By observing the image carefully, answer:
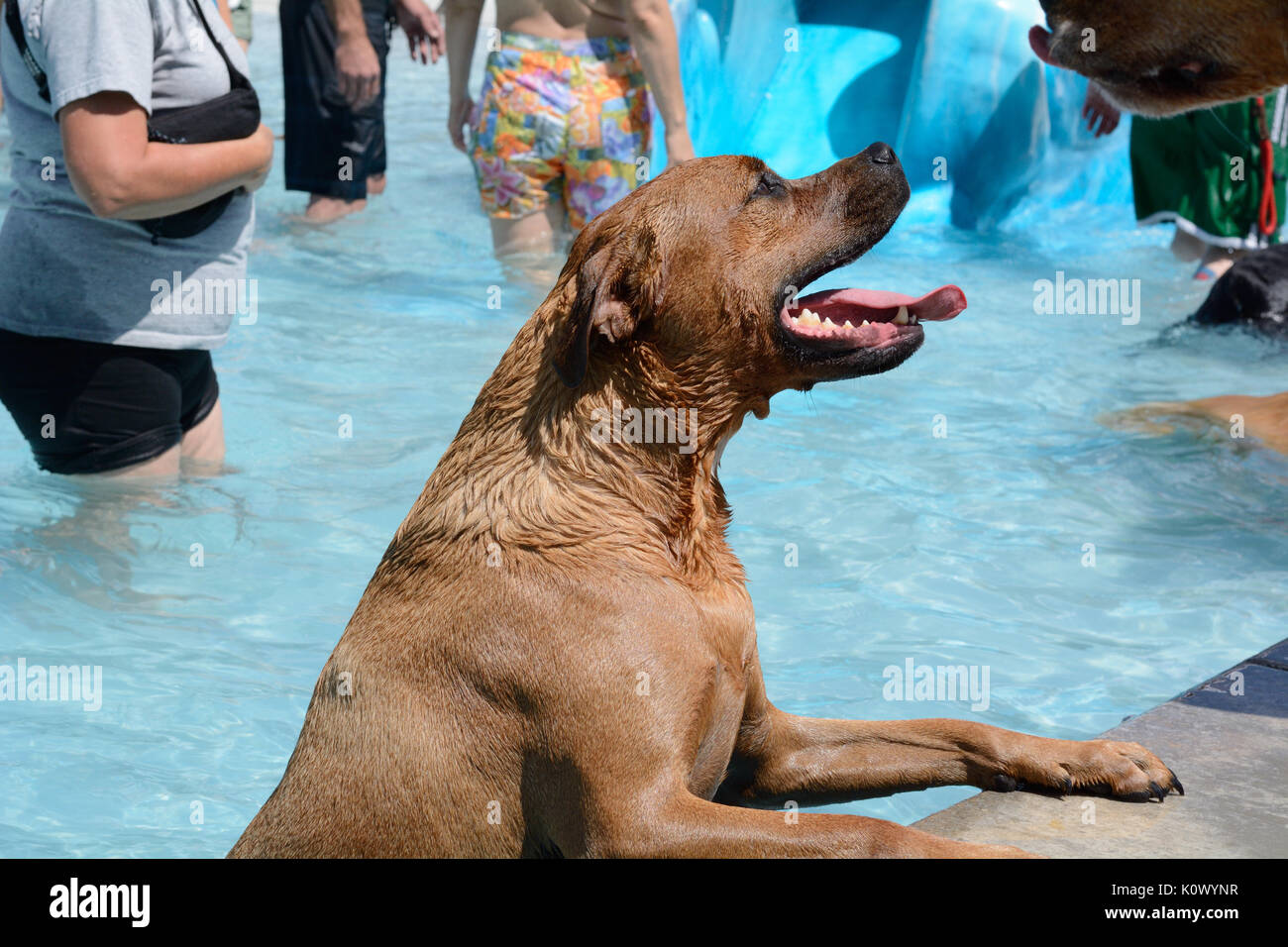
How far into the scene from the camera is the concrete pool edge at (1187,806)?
3.18 meters

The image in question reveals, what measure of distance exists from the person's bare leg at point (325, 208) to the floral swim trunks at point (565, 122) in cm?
282

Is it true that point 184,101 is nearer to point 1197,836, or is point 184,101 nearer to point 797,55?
point 1197,836

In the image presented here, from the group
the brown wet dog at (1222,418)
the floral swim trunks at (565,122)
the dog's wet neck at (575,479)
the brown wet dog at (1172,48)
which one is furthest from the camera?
the floral swim trunks at (565,122)

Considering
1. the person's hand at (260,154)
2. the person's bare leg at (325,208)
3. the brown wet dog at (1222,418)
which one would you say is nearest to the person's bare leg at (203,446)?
the person's hand at (260,154)

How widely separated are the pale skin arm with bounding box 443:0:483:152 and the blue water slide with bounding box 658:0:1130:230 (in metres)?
3.06

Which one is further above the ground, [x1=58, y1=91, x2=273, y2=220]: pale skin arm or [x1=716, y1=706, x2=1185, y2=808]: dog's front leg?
[x1=58, y1=91, x2=273, y2=220]: pale skin arm

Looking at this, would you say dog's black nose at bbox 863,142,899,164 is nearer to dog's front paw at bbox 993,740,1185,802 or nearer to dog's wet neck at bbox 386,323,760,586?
Answer: dog's wet neck at bbox 386,323,760,586

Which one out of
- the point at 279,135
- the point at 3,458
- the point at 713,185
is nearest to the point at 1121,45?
the point at 713,185

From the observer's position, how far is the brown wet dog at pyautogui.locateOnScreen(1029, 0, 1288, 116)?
4191 mm

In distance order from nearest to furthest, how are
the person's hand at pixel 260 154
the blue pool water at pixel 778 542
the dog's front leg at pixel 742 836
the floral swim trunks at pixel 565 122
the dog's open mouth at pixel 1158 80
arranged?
the dog's front leg at pixel 742 836 → the dog's open mouth at pixel 1158 80 → the person's hand at pixel 260 154 → the blue pool water at pixel 778 542 → the floral swim trunks at pixel 565 122
